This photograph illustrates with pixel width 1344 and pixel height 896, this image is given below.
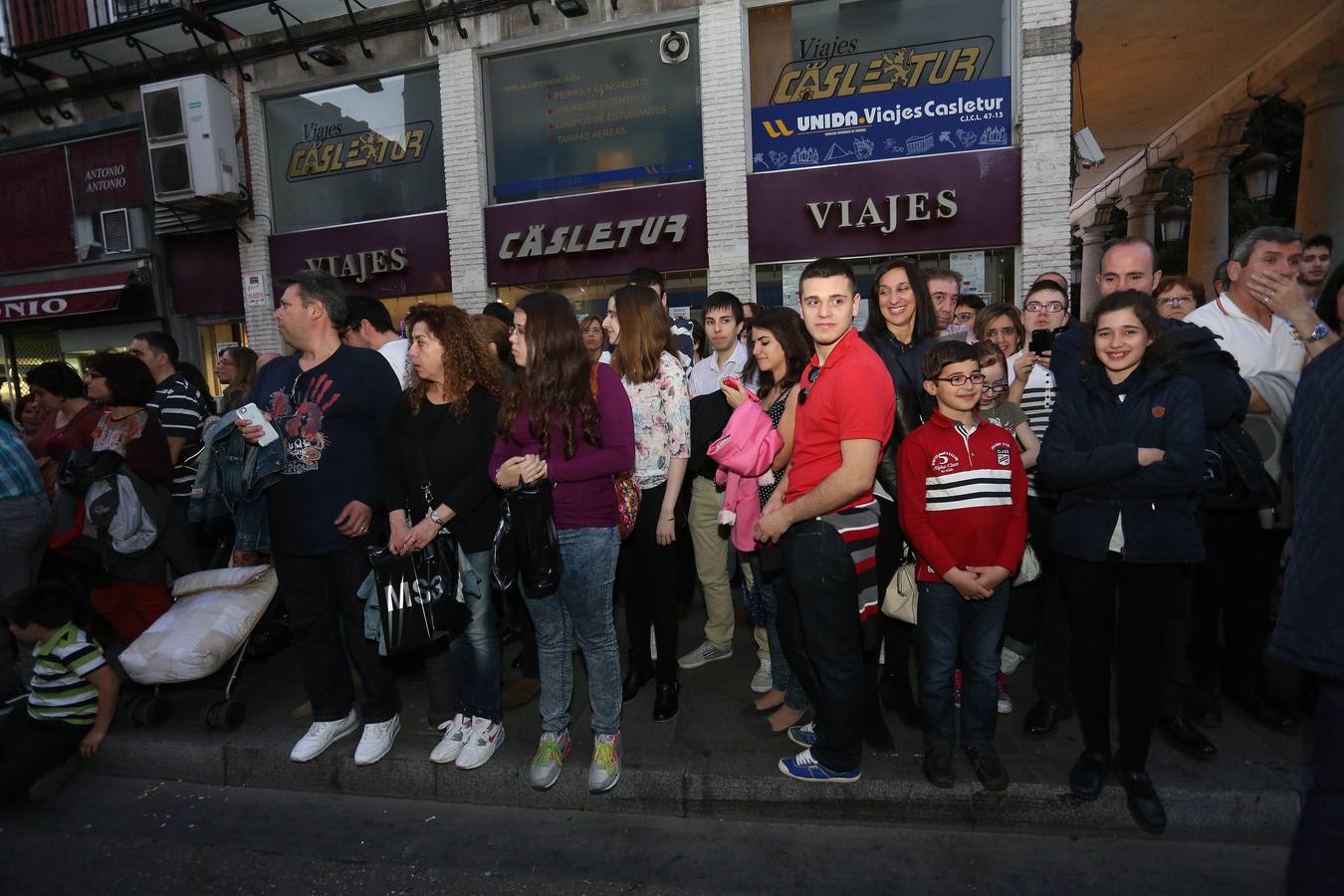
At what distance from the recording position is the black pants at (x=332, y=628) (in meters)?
3.70

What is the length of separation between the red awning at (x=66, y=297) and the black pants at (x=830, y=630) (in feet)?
45.0

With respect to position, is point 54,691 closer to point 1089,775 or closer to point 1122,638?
point 1089,775

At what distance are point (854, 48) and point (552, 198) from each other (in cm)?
455

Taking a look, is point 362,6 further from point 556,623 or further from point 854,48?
point 556,623

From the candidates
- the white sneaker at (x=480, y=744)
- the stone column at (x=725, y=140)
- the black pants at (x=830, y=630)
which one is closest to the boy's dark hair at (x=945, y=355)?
the black pants at (x=830, y=630)

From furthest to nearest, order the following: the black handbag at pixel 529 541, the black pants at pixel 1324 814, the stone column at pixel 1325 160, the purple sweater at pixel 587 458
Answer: the stone column at pixel 1325 160 < the purple sweater at pixel 587 458 < the black handbag at pixel 529 541 < the black pants at pixel 1324 814

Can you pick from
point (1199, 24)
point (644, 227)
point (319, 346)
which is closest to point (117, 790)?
point (319, 346)

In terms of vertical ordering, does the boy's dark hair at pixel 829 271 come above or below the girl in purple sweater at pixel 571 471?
above

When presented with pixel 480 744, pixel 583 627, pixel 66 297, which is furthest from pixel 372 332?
pixel 66 297

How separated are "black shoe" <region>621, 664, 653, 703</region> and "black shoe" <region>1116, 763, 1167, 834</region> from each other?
7.90 feet

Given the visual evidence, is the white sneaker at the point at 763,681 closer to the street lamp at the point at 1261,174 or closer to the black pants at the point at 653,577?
the black pants at the point at 653,577

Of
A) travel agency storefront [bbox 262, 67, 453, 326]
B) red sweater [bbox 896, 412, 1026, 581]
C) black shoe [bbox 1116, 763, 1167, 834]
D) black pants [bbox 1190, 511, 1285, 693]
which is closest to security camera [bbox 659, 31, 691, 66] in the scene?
travel agency storefront [bbox 262, 67, 453, 326]

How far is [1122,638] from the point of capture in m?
2.99

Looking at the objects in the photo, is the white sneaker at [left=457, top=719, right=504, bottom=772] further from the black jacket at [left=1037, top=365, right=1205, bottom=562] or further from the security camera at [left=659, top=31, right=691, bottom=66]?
the security camera at [left=659, top=31, right=691, bottom=66]
